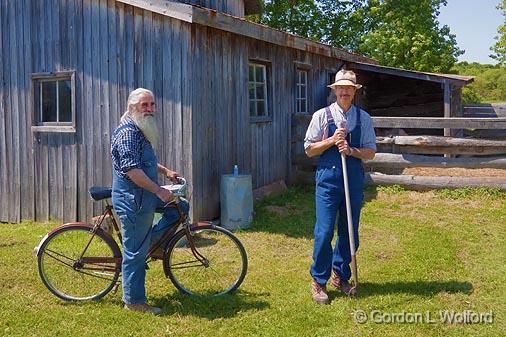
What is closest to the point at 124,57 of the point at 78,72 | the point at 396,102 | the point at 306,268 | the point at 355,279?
the point at 78,72

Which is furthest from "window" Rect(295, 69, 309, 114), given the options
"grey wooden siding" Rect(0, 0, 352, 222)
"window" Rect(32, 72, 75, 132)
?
"window" Rect(32, 72, 75, 132)

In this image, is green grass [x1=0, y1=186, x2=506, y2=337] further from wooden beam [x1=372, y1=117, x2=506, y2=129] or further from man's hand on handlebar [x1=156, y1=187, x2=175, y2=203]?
wooden beam [x1=372, y1=117, x2=506, y2=129]

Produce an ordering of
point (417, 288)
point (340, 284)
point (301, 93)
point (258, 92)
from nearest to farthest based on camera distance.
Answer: point (340, 284), point (417, 288), point (258, 92), point (301, 93)

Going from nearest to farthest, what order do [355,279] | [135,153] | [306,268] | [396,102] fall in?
[135,153]
[355,279]
[306,268]
[396,102]

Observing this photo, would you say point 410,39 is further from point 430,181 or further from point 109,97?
point 109,97

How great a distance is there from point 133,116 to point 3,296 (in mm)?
2320

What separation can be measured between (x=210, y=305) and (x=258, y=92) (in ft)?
18.0

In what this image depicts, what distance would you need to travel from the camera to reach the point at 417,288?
5.26 m

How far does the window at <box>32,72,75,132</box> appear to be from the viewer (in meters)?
8.38

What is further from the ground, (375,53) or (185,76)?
(375,53)

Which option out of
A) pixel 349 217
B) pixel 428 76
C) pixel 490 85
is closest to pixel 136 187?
pixel 349 217

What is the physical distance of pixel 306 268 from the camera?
603 centimetres

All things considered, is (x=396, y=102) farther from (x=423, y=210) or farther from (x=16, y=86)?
(x=16, y=86)

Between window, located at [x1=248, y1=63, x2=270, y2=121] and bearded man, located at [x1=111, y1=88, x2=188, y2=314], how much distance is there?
4.81m
